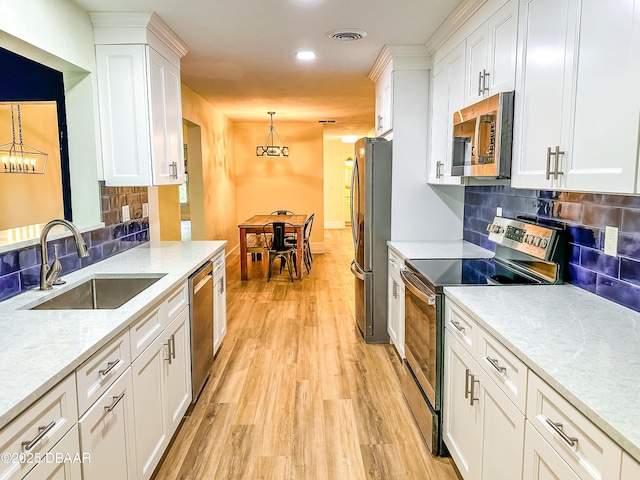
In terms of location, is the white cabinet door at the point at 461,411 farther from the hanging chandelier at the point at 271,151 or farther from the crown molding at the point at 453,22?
the hanging chandelier at the point at 271,151

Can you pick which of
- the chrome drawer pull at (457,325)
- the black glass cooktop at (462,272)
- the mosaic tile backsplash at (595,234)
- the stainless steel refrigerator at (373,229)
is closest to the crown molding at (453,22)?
the stainless steel refrigerator at (373,229)

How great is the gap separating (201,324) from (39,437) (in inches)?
66.3

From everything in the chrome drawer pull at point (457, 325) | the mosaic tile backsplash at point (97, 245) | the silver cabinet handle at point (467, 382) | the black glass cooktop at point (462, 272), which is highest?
the mosaic tile backsplash at point (97, 245)

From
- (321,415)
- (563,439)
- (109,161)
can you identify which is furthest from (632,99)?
(109,161)

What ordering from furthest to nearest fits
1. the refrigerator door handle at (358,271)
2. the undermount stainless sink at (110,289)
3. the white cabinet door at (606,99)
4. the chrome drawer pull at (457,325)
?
the refrigerator door handle at (358,271)
the undermount stainless sink at (110,289)
the chrome drawer pull at (457,325)
the white cabinet door at (606,99)

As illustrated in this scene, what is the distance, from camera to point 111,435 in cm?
158

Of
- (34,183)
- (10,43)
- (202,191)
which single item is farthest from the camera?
(202,191)

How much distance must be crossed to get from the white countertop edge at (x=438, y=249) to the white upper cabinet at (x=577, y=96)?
1015mm

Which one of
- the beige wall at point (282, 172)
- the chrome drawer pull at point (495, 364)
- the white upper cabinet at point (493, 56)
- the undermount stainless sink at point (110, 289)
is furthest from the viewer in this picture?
the beige wall at point (282, 172)

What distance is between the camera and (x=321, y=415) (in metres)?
2.72

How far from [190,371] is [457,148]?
6.74ft

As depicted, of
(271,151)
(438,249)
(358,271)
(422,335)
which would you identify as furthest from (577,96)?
(271,151)

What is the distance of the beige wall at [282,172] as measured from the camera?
831cm

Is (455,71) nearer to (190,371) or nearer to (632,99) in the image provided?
(632,99)
